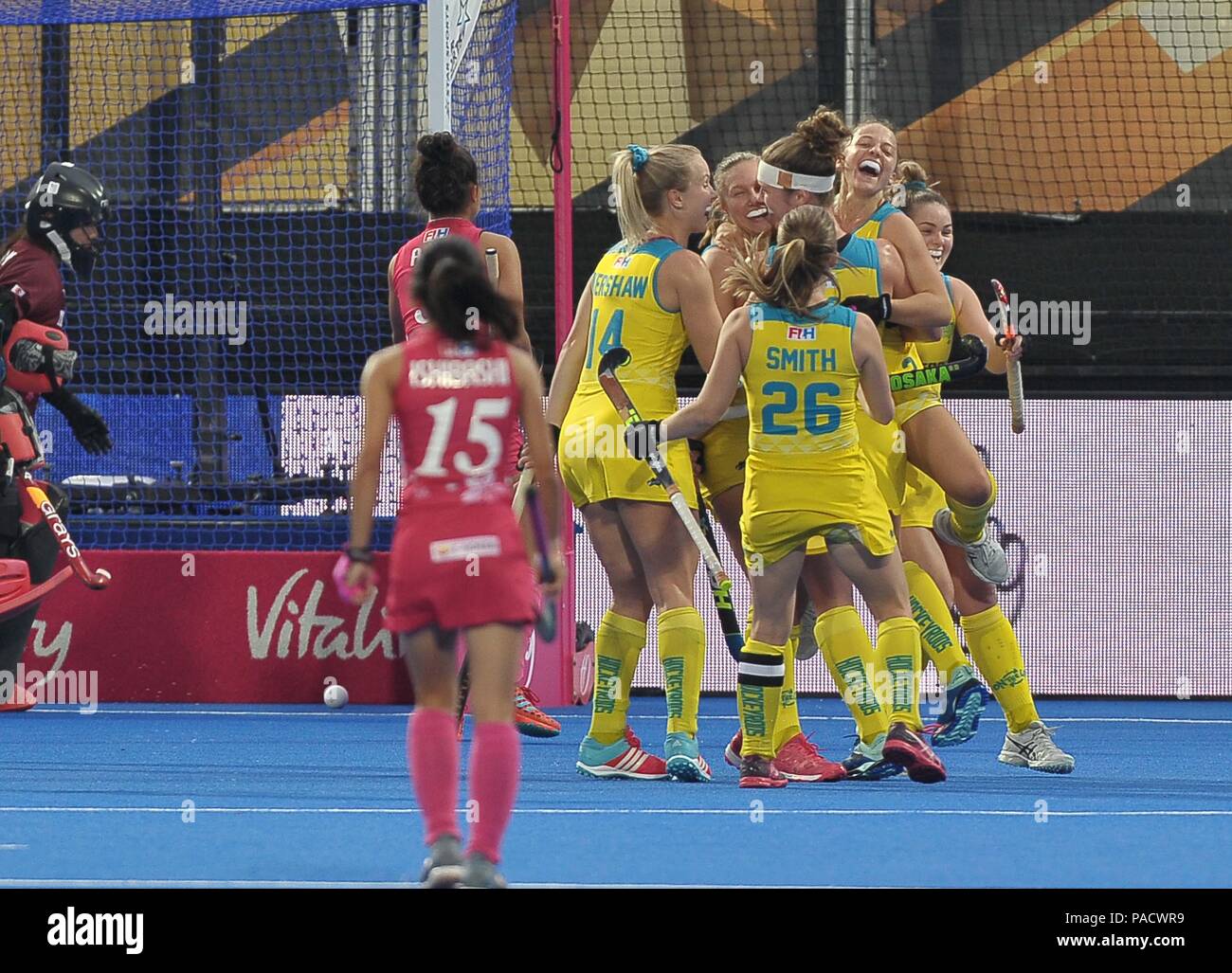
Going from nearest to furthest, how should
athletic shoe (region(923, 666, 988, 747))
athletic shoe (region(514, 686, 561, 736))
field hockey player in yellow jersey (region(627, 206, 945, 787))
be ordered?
Result: field hockey player in yellow jersey (region(627, 206, 945, 787)) → athletic shoe (region(923, 666, 988, 747)) → athletic shoe (region(514, 686, 561, 736))

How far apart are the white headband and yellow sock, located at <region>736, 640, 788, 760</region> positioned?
1574 mm

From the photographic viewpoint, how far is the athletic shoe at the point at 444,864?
180 inches

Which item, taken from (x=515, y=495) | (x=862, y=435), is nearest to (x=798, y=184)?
(x=862, y=435)

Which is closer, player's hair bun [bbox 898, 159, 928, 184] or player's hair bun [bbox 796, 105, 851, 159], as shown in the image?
player's hair bun [bbox 796, 105, 851, 159]

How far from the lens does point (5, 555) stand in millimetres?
9180

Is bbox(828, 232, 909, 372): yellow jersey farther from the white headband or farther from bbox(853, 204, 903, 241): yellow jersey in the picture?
the white headband

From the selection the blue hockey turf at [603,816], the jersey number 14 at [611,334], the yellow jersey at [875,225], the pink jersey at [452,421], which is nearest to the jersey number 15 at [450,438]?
the pink jersey at [452,421]

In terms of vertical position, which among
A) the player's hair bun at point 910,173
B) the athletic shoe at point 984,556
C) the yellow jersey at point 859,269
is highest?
the player's hair bun at point 910,173

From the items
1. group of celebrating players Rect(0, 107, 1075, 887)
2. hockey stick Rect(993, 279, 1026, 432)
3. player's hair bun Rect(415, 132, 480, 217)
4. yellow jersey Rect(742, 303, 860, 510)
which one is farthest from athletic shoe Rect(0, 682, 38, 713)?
hockey stick Rect(993, 279, 1026, 432)

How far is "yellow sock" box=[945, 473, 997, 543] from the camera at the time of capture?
732 centimetres

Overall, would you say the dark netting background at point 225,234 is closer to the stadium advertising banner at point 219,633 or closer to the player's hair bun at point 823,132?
the stadium advertising banner at point 219,633

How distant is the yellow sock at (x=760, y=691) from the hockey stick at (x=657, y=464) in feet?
1.14

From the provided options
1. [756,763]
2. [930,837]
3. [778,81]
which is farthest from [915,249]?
[778,81]
